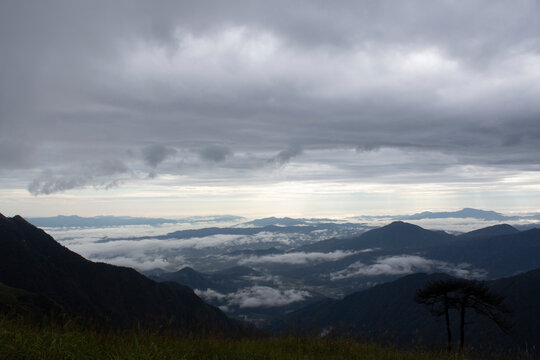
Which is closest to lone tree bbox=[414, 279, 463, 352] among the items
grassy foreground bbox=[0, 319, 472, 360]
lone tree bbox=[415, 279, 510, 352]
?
lone tree bbox=[415, 279, 510, 352]

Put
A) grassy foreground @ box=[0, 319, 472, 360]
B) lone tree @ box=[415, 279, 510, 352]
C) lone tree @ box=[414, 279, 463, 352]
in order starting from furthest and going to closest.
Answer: lone tree @ box=[414, 279, 463, 352], lone tree @ box=[415, 279, 510, 352], grassy foreground @ box=[0, 319, 472, 360]

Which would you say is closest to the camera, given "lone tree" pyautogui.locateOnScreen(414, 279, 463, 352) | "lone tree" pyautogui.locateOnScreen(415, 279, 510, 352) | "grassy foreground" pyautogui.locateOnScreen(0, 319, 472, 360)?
"grassy foreground" pyautogui.locateOnScreen(0, 319, 472, 360)

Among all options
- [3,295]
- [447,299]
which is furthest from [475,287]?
[3,295]

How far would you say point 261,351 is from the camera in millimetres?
9109

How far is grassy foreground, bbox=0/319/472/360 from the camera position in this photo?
767 cm

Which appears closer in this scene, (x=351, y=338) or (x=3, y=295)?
(x=351, y=338)

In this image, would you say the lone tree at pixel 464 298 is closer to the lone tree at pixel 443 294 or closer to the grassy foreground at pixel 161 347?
the lone tree at pixel 443 294

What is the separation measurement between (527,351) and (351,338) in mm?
5093

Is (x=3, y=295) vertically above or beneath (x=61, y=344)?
beneath

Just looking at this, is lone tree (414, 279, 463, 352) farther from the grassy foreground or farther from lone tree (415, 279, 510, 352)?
the grassy foreground

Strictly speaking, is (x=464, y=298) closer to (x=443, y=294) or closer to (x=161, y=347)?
(x=443, y=294)

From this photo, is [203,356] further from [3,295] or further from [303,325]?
[3,295]

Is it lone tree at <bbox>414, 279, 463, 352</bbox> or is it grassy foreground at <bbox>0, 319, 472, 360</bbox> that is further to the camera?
lone tree at <bbox>414, 279, 463, 352</bbox>

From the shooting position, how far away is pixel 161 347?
8633 millimetres
